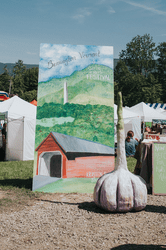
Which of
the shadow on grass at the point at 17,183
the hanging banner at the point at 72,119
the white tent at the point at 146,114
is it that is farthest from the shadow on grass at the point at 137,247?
the white tent at the point at 146,114

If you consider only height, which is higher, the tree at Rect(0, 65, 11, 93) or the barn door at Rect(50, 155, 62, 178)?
the tree at Rect(0, 65, 11, 93)

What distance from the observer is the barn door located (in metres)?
5.82

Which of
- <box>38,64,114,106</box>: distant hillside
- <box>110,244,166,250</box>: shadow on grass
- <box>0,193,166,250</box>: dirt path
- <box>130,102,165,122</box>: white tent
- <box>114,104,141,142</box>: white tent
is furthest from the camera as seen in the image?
<box>130,102,165,122</box>: white tent

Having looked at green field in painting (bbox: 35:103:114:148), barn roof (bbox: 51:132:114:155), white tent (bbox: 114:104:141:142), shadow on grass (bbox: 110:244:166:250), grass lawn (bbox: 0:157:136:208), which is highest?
white tent (bbox: 114:104:141:142)

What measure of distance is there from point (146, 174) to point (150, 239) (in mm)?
2599

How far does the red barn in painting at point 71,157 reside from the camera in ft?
19.0

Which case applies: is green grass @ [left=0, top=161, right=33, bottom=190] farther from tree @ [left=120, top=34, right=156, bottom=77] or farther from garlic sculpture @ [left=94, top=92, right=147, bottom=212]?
tree @ [left=120, top=34, right=156, bottom=77]

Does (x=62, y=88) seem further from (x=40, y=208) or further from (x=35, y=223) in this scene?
(x=35, y=223)

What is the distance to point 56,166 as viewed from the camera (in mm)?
5895

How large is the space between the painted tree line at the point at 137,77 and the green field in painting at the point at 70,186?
39.6 m

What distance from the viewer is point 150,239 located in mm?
3363

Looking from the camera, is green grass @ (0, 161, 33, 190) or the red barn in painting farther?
green grass @ (0, 161, 33, 190)

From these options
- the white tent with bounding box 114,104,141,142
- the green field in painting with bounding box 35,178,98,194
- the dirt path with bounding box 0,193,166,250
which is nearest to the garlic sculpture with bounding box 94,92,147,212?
the dirt path with bounding box 0,193,166,250

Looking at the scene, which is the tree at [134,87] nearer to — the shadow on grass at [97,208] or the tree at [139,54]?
the tree at [139,54]
